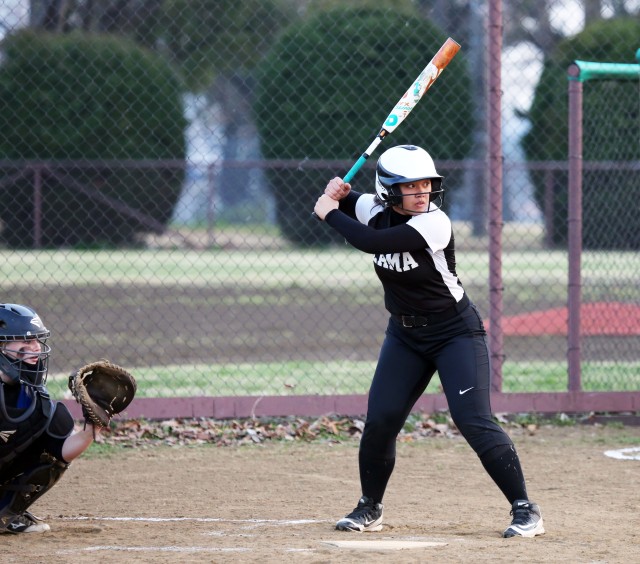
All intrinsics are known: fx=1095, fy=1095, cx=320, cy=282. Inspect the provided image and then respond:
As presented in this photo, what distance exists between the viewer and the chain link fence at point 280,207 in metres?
9.57

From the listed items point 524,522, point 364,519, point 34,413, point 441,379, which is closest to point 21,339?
point 34,413

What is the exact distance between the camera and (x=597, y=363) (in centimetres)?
923

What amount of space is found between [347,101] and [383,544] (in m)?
13.1

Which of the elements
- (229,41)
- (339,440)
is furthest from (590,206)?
(229,41)

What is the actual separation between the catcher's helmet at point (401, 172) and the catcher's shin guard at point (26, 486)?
186cm

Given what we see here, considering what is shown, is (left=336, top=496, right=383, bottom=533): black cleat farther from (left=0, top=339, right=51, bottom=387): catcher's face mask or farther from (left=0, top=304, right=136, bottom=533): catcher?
(left=0, top=339, right=51, bottom=387): catcher's face mask

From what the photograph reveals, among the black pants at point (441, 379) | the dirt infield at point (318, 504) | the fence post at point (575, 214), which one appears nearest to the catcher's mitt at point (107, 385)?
the dirt infield at point (318, 504)

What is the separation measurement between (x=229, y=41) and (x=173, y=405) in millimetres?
18482

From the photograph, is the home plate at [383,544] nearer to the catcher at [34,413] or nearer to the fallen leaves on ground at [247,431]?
the catcher at [34,413]

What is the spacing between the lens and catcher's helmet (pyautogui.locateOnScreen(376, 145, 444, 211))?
4.70 metres

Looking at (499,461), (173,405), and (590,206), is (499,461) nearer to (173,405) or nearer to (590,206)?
(173,405)

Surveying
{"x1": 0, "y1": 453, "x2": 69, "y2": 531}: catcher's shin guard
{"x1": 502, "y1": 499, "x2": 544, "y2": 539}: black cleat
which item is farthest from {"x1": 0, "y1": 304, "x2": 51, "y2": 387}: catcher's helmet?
{"x1": 502, "y1": 499, "x2": 544, "y2": 539}: black cleat

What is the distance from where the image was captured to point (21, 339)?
4.71 metres

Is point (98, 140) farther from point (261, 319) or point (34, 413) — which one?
point (34, 413)
